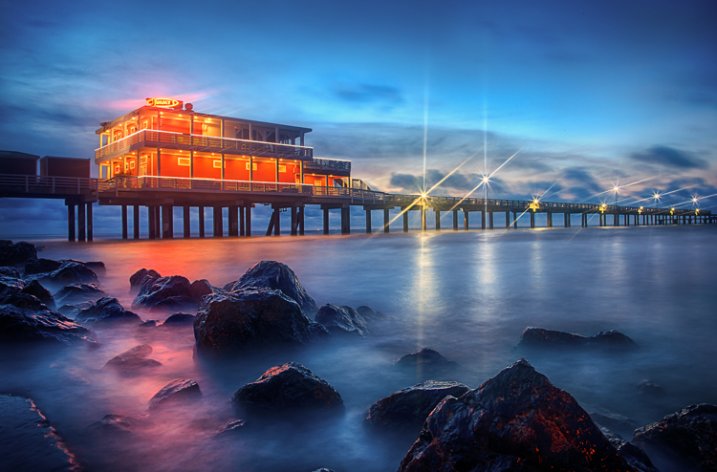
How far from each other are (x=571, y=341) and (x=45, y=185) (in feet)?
119

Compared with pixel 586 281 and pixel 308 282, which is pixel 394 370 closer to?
pixel 308 282

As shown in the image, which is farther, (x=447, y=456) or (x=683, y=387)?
(x=683, y=387)

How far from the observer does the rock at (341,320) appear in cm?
709

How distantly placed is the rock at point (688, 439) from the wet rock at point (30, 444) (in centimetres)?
393

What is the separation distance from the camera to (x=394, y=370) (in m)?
5.46

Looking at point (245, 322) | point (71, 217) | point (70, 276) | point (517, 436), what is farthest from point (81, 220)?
point (517, 436)

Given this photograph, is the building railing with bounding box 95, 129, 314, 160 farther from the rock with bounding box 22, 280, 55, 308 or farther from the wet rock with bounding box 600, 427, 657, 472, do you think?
the wet rock with bounding box 600, 427, 657, 472

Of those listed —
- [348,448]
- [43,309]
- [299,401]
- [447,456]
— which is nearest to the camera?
[447,456]

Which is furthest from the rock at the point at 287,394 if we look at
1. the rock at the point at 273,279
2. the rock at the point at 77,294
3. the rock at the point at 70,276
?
the rock at the point at 70,276

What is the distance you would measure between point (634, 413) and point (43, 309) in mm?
8189

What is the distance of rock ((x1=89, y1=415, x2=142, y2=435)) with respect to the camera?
371 cm

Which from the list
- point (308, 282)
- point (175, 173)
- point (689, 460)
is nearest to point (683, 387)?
point (689, 460)

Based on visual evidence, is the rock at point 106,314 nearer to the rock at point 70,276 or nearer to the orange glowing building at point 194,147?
the rock at point 70,276

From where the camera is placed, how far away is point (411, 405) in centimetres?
367
